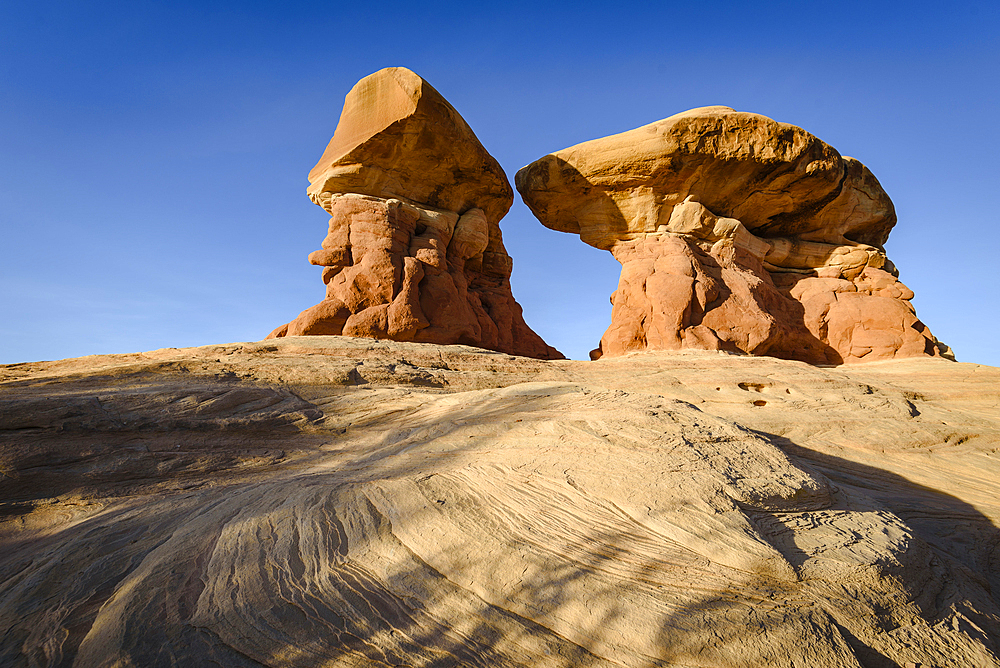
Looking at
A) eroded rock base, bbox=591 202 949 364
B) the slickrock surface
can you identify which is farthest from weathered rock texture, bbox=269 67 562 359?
the slickrock surface

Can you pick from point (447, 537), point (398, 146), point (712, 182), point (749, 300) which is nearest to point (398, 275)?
point (398, 146)

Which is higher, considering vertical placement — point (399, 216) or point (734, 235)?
point (399, 216)

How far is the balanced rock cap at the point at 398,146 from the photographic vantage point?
11250mm

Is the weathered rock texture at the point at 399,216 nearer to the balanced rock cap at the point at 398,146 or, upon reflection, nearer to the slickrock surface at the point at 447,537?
the balanced rock cap at the point at 398,146

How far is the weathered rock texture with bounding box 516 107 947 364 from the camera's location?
11078mm

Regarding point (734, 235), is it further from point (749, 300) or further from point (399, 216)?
point (399, 216)

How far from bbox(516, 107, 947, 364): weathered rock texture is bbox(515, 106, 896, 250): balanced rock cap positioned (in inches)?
1.2

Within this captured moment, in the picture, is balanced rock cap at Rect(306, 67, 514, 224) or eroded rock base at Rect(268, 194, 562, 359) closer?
eroded rock base at Rect(268, 194, 562, 359)

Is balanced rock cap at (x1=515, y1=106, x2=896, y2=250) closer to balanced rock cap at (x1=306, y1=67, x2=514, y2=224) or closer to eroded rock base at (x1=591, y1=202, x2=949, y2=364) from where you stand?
eroded rock base at (x1=591, y1=202, x2=949, y2=364)

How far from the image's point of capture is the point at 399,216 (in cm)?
1194

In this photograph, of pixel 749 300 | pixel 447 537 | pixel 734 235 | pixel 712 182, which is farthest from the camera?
pixel 734 235

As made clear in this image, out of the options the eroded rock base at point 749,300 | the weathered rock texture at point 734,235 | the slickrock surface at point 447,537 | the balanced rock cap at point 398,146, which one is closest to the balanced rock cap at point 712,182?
the weathered rock texture at point 734,235

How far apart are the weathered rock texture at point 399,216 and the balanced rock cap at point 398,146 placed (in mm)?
24

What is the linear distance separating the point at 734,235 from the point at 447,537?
471 inches
